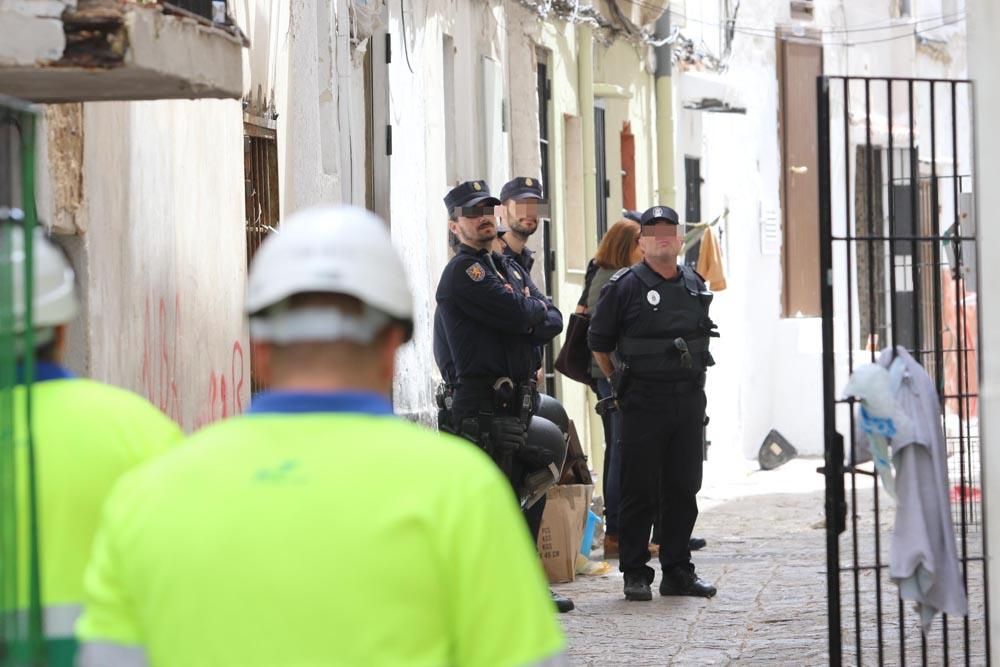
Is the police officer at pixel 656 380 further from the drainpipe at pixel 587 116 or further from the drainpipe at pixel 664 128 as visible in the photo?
the drainpipe at pixel 664 128

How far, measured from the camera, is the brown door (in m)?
22.7

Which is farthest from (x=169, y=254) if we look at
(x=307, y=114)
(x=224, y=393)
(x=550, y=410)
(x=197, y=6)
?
(x=307, y=114)

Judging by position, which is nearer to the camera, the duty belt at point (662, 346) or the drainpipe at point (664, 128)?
the duty belt at point (662, 346)

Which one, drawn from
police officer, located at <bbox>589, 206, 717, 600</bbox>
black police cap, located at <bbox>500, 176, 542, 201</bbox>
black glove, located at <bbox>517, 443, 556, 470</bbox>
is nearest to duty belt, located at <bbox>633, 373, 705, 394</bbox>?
police officer, located at <bbox>589, 206, 717, 600</bbox>

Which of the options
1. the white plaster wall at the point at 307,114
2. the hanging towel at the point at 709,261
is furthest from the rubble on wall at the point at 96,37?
the hanging towel at the point at 709,261

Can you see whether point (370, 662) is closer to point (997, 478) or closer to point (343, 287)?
point (343, 287)

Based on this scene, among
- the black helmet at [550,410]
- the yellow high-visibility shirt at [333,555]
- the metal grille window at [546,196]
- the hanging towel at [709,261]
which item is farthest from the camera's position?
the hanging towel at [709,261]

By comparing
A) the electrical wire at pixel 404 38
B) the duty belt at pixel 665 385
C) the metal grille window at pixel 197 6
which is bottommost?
the duty belt at pixel 665 385

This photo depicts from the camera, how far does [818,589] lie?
422 inches

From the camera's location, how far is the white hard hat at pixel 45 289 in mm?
3422

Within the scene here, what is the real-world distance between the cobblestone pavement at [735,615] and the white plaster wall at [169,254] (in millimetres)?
2030

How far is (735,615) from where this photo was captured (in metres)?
9.70

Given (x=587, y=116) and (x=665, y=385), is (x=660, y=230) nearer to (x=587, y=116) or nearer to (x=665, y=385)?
(x=665, y=385)

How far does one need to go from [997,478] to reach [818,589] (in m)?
5.14
